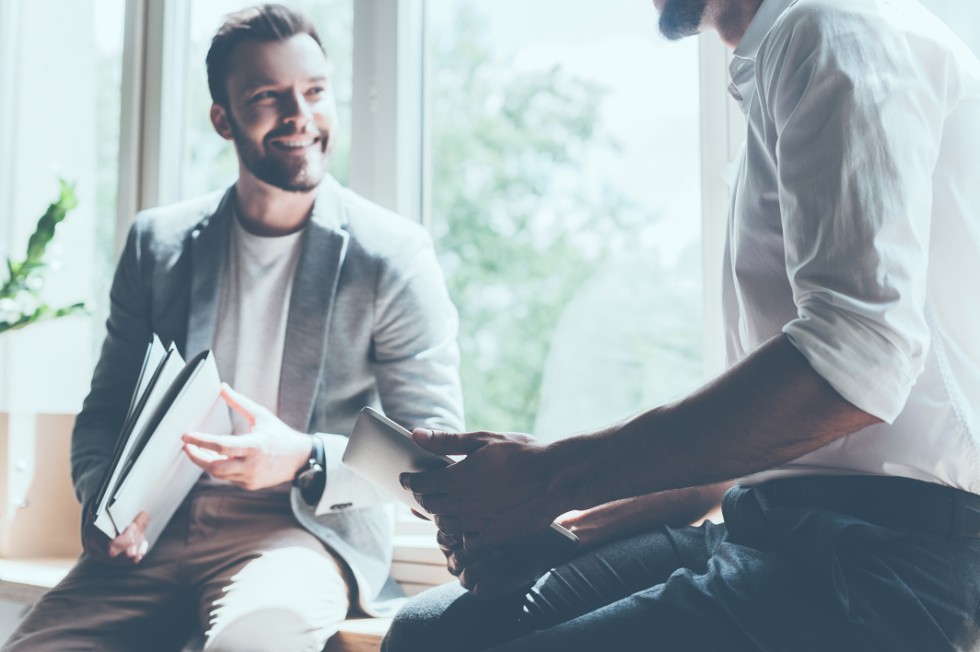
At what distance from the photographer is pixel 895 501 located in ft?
2.80

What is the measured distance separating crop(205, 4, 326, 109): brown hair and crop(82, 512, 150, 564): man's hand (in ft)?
2.84

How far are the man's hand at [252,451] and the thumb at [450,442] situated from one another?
1.92 feet

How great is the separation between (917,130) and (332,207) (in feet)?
4.04

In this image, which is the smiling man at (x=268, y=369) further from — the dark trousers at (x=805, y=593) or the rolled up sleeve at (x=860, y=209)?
the rolled up sleeve at (x=860, y=209)

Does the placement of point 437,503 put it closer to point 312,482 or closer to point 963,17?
point 312,482

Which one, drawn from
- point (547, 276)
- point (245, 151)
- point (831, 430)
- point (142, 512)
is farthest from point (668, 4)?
point (142, 512)

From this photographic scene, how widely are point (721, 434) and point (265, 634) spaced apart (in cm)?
85

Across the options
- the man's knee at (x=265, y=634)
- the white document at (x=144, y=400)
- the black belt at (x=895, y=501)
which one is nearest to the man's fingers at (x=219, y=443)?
the white document at (x=144, y=400)

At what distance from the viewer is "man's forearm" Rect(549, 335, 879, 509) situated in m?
0.80

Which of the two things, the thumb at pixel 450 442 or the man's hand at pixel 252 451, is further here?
the man's hand at pixel 252 451

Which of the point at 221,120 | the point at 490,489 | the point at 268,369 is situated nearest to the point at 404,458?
the point at 490,489

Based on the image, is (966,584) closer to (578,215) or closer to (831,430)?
(831,430)

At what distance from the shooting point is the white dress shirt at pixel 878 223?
78 centimetres

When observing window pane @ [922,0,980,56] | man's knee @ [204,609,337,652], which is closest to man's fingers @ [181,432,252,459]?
man's knee @ [204,609,337,652]
